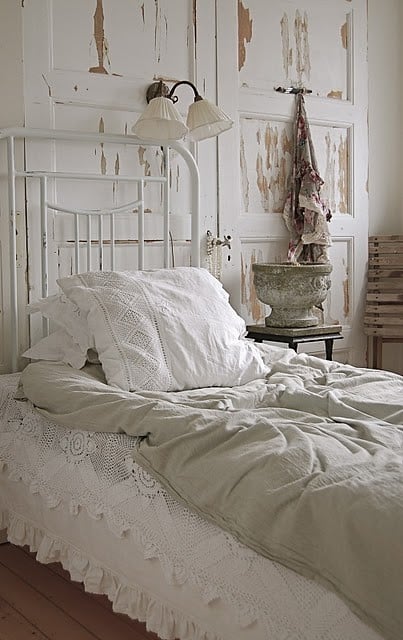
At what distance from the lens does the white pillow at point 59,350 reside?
2.51m

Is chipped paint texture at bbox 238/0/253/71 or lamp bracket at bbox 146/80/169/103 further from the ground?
chipped paint texture at bbox 238/0/253/71

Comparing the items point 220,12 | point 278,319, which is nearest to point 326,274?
point 278,319

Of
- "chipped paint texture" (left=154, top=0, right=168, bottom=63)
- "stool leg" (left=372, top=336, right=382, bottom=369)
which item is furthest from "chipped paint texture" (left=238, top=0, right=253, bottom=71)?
"stool leg" (left=372, top=336, right=382, bottom=369)

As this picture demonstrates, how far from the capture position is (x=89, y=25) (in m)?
3.07

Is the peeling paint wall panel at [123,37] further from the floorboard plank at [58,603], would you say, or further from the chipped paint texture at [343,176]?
the floorboard plank at [58,603]

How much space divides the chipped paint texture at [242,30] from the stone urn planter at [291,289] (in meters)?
0.88

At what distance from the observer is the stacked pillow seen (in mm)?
2420

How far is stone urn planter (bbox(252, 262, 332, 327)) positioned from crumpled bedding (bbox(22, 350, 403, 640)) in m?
0.86

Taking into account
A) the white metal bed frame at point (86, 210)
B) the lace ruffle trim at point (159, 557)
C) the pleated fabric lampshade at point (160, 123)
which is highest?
the pleated fabric lampshade at point (160, 123)

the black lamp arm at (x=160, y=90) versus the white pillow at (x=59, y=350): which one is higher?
the black lamp arm at (x=160, y=90)

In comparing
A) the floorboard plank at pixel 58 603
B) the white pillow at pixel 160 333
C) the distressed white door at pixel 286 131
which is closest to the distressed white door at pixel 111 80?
the distressed white door at pixel 286 131

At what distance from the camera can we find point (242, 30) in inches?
138

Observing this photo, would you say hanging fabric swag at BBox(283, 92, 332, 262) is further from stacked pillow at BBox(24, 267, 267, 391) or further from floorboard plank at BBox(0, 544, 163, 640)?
floorboard plank at BBox(0, 544, 163, 640)

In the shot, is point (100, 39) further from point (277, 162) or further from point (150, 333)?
point (150, 333)
